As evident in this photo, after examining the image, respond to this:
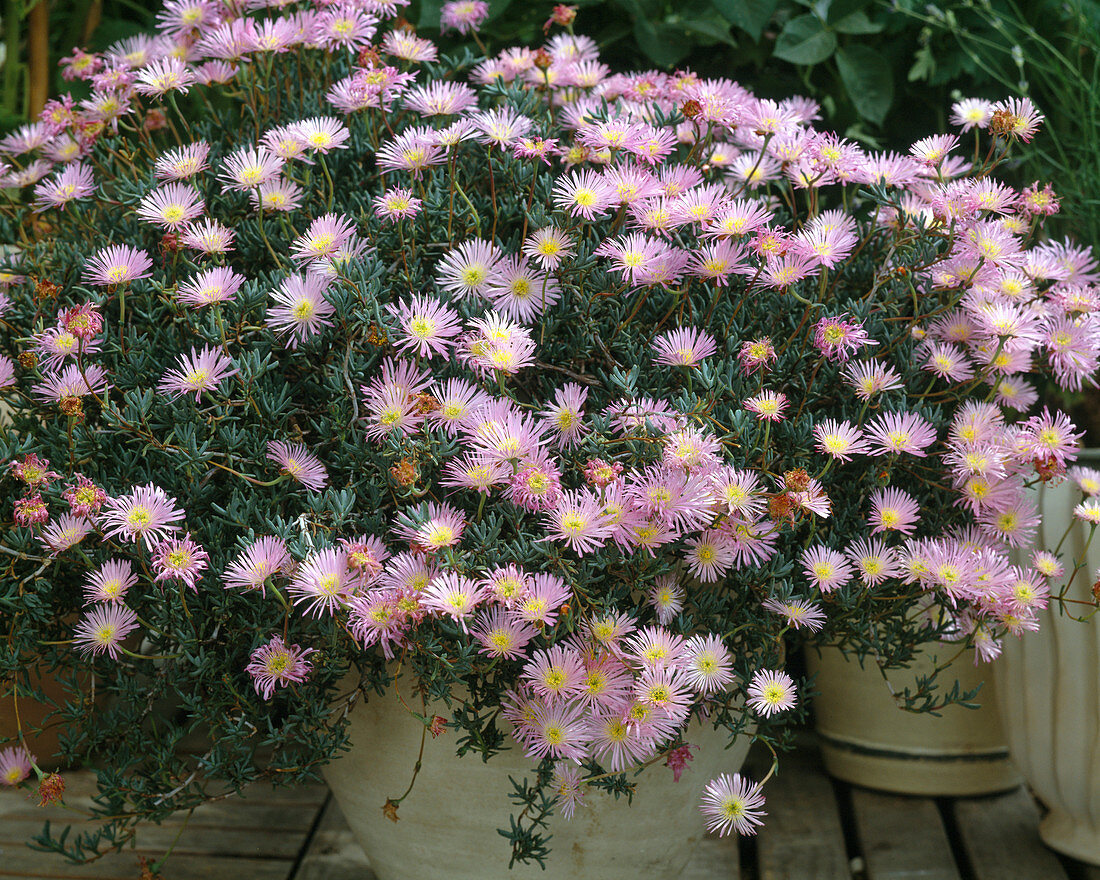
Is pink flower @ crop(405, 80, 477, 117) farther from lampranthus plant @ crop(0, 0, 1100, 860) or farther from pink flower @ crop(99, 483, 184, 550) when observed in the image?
pink flower @ crop(99, 483, 184, 550)

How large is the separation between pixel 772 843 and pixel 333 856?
55 cm

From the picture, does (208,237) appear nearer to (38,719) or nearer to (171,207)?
(171,207)

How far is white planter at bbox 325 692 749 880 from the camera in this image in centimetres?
91

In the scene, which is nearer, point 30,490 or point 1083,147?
point 30,490

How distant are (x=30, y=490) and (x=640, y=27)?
1.01 meters

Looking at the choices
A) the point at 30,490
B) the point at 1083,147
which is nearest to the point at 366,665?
the point at 30,490

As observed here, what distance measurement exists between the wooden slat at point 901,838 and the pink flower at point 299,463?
2.77 feet

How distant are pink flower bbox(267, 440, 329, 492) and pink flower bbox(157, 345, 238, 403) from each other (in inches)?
2.6

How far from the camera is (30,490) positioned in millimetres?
791

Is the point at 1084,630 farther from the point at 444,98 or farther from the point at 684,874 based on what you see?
the point at 444,98

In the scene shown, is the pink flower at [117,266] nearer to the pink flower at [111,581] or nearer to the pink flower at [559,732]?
the pink flower at [111,581]

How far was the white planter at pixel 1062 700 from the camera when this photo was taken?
43.0 inches

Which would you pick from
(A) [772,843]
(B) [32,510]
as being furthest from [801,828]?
(B) [32,510]

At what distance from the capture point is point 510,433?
74cm
